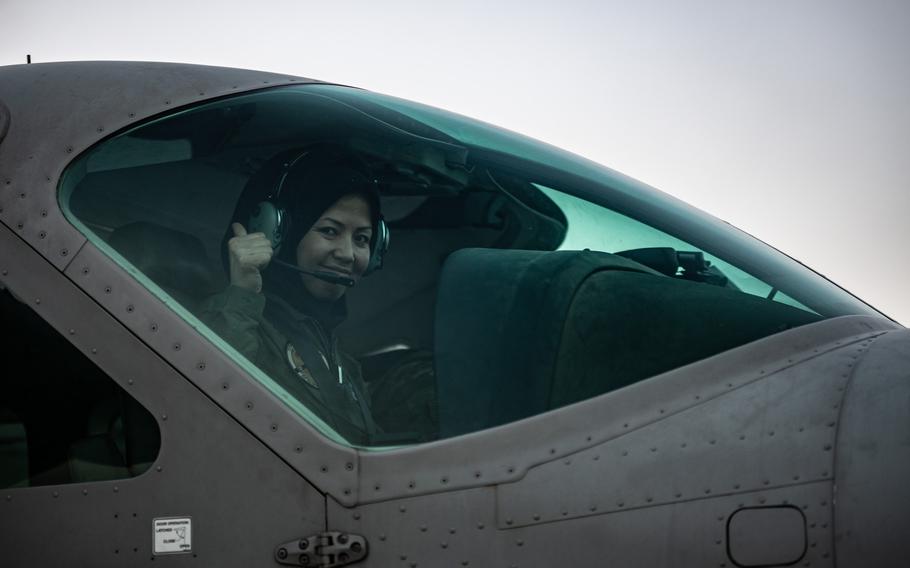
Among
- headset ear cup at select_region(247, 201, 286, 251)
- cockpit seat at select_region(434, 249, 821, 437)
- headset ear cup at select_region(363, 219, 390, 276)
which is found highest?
headset ear cup at select_region(247, 201, 286, 251)

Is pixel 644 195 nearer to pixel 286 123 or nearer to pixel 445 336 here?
pixel 445 336

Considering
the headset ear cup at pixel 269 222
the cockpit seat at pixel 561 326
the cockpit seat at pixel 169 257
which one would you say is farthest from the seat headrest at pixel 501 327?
the cockpit seat at pixel 169 257

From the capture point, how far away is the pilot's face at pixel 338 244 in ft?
9.25

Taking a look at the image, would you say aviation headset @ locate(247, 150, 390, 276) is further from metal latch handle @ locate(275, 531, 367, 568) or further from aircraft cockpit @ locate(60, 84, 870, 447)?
metal latch handle @ locate(275, 531, 367, 568)

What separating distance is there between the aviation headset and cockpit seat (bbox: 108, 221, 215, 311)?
0.19m

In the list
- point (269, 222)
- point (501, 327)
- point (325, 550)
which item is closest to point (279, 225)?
point (269, 222)

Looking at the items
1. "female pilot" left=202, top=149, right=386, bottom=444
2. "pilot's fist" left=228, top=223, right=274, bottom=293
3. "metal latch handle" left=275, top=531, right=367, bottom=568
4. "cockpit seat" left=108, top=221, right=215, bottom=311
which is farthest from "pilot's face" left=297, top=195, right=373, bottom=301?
"metal latch handle" left=275, top=531, right=367, bottom=568

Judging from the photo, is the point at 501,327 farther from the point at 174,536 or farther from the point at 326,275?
the point at 174,536

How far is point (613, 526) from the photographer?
2236mm

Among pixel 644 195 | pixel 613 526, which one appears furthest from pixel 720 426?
pixel 644 195

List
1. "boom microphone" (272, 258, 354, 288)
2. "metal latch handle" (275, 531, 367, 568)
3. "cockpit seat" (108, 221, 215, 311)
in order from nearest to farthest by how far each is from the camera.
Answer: "metal latch handle" (275, 531, 367, 568) < "cockpit seat" (108, 221, 215, 311) < "boom microphone" (272, 258, 354, 288)

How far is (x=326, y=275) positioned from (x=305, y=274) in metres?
0.06

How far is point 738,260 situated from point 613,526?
0.95 m

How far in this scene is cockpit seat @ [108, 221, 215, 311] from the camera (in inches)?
103
